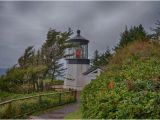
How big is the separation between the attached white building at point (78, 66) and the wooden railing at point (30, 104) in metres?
Answer: 12.5

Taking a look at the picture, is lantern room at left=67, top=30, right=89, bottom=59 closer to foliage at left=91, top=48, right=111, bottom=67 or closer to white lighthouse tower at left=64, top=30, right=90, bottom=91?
white lighthouse tower at left=64, top=30, right=90, bottom=91

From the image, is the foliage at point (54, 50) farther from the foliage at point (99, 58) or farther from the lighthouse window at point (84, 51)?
the foliage at point (99, 58)

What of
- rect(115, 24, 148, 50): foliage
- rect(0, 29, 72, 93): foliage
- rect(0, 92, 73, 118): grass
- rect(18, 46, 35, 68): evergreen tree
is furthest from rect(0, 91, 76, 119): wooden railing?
rect(115, 24, 148, 50): foliage

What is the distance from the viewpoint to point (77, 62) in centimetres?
3391

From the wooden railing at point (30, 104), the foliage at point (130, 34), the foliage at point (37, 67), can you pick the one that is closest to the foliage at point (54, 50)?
the foliage at point (37, 67)

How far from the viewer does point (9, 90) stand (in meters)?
25.5

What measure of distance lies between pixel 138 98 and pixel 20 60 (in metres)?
25.3

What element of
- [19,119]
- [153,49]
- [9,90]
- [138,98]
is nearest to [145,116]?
[138,98]

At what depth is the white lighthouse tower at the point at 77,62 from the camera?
32.7 metres

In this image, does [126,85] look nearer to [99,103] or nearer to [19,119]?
[99,103]

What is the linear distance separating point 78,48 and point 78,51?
584 mm

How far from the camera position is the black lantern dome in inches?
1281

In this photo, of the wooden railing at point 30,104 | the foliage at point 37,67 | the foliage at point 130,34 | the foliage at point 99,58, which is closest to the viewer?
the wooden railing at point 30,104

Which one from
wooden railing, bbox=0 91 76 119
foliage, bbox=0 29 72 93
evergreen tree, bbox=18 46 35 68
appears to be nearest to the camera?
wooden railing, bbox=0 91 76 119
